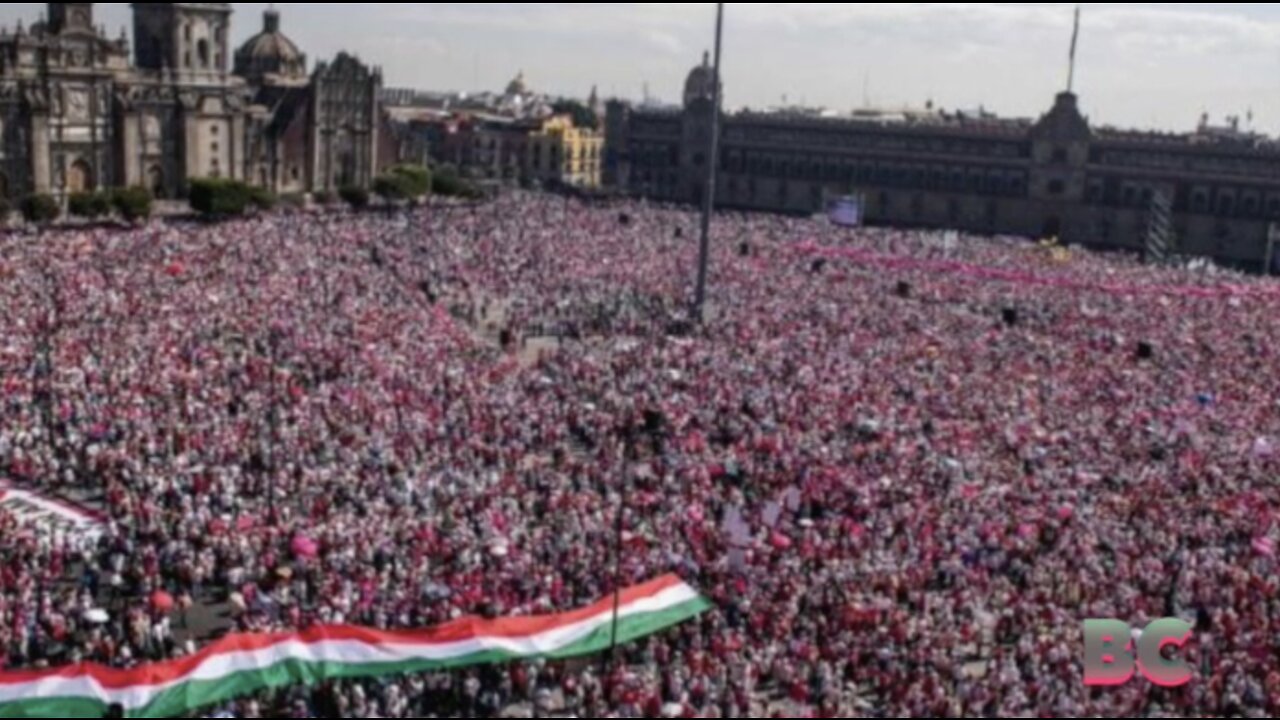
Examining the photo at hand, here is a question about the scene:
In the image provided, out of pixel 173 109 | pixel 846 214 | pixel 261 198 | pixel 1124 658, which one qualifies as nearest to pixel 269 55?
pixel 173 109

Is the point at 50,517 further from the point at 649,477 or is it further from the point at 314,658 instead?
the point at 649,477

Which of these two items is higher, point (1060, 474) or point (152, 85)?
point (152, 85)

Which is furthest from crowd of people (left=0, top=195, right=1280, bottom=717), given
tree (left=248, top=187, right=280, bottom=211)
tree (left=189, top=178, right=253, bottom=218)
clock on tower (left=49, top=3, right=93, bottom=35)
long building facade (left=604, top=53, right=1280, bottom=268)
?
long building facade (left=604, top=53, right=1280, bottom=268)

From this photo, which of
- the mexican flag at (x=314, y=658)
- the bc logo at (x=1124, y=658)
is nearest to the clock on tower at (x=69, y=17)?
the mexican flag at (x=314, y=658)

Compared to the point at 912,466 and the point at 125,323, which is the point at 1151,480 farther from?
the point at 125,323

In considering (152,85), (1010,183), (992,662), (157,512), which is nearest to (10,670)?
(157,512)

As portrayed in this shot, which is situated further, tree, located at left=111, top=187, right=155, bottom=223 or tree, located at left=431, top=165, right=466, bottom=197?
tree, located at left=431, top=165, right=466, bottom=197

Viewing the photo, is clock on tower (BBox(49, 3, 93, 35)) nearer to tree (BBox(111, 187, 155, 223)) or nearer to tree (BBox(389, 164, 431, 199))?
tree (BBox(111, 187, 155, 223))
